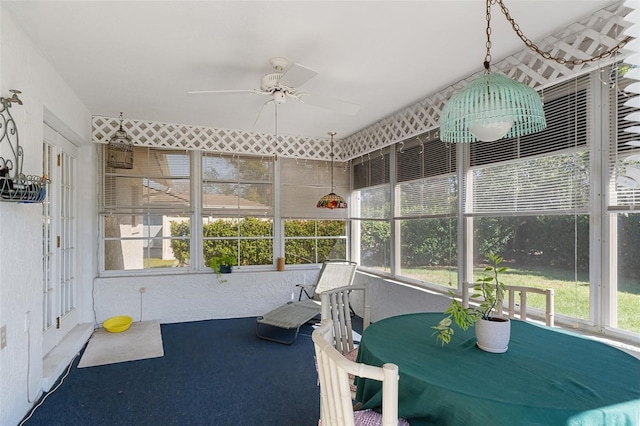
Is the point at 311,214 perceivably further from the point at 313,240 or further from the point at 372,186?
the point at 372,186

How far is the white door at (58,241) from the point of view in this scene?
133 inches

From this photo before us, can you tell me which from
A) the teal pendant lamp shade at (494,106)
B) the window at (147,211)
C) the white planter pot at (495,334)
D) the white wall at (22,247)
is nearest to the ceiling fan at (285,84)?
the white wall at (22,247)

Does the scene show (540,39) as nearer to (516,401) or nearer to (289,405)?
(516,401)

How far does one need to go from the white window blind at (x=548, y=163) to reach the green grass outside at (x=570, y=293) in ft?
1.66

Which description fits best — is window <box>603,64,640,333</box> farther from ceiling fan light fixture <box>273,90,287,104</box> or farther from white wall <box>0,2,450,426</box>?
ceiling fan light fixture <box>273,90,287,104</box>

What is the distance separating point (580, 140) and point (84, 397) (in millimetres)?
4293

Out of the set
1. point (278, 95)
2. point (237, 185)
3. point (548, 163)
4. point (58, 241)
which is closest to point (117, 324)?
point (58, 241)

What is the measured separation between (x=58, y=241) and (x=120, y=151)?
140cm

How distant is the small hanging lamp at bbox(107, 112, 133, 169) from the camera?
4441mm

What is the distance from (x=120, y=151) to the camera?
4.57m

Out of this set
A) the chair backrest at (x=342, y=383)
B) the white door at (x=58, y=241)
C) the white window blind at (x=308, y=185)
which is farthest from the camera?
the white window blind at (x=308, y=185)

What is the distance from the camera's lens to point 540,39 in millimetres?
2604

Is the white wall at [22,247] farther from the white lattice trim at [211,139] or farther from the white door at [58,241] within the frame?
the white lattice trim at [211,139]

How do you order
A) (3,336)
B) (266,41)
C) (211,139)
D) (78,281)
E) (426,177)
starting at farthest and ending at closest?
(211,139) < (78,281) < (426,177) < (266,41) < (3,336)
